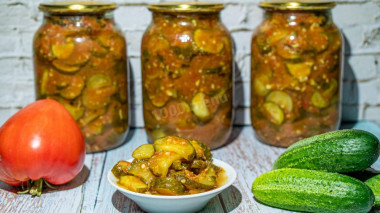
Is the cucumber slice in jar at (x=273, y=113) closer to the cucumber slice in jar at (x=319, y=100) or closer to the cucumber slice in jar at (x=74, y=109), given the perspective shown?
the cucumber slice in jar at (x=319, y=100)

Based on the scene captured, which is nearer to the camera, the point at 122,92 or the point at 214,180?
the point at 214,180

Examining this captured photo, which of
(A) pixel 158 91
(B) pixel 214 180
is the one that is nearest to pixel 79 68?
(A) pixel 158 91

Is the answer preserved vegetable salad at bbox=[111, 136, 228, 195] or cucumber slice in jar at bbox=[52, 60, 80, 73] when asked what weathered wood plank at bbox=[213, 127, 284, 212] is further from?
cucumber slice in jar at bbox=[52, 60, 80, 73]

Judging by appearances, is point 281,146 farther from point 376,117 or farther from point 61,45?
point 61,45

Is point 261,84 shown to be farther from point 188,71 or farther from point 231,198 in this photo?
point 231,198

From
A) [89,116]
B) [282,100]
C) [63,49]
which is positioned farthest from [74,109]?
[282,100]

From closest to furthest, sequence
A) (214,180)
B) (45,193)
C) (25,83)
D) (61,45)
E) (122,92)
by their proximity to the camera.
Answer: (214,180) → (45,193) → (61,45) → (122,92) → (25,83)
